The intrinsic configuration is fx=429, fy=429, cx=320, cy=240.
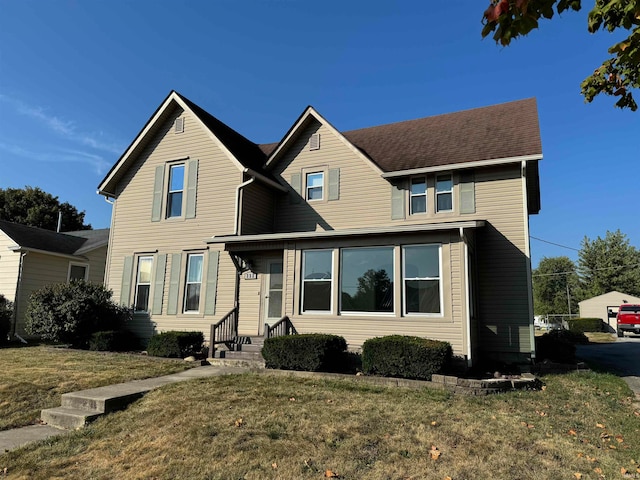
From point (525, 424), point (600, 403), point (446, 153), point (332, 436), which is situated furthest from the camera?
point (446, 153)

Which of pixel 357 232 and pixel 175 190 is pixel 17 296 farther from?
pixel 357 232

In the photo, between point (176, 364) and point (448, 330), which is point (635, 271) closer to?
point (448, 330)

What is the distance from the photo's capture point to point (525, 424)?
605cm

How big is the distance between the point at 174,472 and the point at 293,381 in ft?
13.5

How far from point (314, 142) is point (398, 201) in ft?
12.3

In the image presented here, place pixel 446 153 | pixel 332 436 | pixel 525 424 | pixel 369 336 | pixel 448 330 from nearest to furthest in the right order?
1. pixel 332 436
2. pixel 525 424
3. pixel 448 330
4. pixel 369 336
5. pixel 446 153

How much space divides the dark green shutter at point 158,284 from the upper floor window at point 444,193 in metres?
9.05

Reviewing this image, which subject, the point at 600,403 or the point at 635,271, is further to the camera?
the point at 635,271

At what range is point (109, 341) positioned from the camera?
12727 millimetres

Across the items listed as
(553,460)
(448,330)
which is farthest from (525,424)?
(448,330)

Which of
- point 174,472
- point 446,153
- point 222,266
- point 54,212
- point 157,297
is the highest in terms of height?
point 54,212

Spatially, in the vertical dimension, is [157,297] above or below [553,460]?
above

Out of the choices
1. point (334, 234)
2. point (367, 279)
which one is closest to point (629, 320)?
point (367, 279)

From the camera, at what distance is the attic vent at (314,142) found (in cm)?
1477
